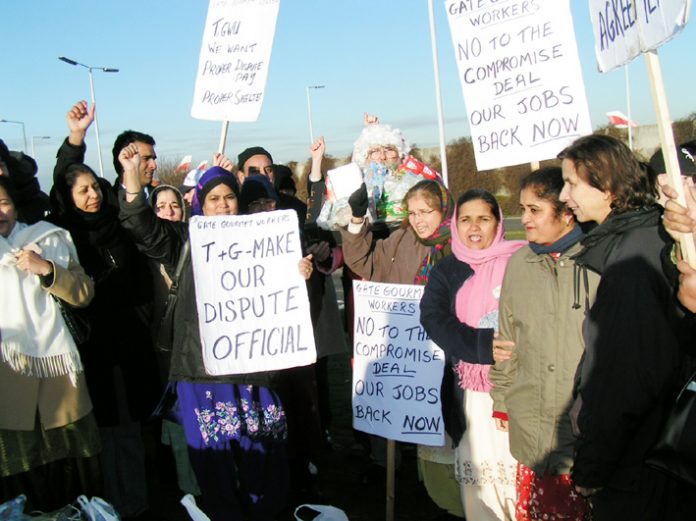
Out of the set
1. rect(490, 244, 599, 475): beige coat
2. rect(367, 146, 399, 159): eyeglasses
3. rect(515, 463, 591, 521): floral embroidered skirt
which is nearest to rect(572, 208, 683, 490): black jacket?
rect(490, 244, 599, 475): beige coat

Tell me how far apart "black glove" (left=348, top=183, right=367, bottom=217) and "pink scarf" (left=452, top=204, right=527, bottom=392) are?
75 cm

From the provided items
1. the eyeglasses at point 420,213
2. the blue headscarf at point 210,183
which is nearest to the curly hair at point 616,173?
the eyeglasses at point 420,213

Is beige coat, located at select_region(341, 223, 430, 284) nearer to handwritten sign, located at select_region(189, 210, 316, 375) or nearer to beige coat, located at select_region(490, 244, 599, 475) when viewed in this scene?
handwritten sign, located at select_region(189, 210, 316, 375)

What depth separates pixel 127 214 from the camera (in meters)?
4.03

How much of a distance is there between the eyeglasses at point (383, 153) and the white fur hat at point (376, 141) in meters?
0.03

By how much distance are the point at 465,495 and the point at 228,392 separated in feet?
4.45

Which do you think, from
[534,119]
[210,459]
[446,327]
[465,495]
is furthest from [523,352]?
[210,459]

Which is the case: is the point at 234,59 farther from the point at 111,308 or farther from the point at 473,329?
the point at 473,329

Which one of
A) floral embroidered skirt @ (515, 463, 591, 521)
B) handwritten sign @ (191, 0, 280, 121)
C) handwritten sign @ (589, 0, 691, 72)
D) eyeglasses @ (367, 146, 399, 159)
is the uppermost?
handwritten sign @ (191, 0, 280, 121)

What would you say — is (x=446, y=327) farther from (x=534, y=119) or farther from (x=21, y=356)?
(x=21, y=356)

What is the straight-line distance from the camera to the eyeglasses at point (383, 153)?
530 cm

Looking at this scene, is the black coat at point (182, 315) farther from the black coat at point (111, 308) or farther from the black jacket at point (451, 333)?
the black jacket at point (451, 333)

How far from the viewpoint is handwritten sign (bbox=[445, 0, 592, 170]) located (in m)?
4.00

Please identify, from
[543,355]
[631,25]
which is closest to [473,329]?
[543,355]
